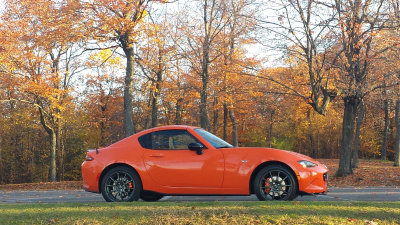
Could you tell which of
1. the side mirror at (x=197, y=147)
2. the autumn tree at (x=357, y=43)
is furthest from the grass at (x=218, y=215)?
the autumn tree at (x=357, y=43)

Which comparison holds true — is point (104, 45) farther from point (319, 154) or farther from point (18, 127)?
point (319, 154)

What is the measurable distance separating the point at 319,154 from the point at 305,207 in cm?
4235

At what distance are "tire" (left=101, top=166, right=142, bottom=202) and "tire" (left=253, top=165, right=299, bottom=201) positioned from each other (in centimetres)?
229

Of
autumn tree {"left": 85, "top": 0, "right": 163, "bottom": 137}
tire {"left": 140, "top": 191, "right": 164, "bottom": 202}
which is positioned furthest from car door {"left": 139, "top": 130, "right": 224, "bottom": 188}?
autumn tree {"left": 85, "top": 0, "right": 163, "bottom": 137}

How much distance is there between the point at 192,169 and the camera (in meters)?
7.79

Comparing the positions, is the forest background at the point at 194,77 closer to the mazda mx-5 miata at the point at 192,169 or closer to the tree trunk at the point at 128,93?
the tree trunk at the point at 128,93

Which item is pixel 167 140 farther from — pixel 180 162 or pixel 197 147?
pixel 197 147

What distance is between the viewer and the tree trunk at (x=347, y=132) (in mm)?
19234

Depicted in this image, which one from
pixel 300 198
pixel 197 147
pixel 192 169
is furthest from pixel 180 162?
pixel 300 198

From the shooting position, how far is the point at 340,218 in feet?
17.9

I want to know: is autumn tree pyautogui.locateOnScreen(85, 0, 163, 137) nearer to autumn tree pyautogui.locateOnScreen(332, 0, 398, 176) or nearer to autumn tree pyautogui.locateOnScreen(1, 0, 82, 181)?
autumn tree pyautogui.locateOnScreen(1, 0, 82, 181)

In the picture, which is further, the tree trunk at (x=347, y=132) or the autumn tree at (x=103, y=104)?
the autumn tree at (x=103, y=104)

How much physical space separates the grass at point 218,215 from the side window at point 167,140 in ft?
5.90

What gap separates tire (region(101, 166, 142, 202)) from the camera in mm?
8016
